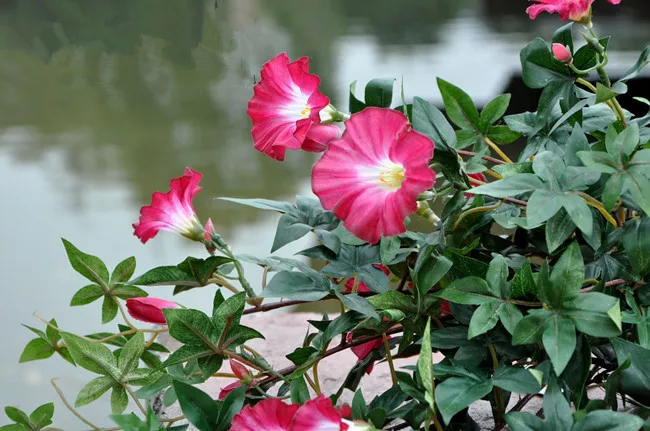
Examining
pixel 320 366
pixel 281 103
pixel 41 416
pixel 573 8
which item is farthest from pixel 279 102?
pixel 320 366

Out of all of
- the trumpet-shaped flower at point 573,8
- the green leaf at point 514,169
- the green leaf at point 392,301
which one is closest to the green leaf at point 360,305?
the green leaf at point 392,301

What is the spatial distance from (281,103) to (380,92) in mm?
61

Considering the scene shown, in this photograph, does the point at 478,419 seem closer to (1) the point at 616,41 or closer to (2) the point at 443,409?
(2) the point at 443,409

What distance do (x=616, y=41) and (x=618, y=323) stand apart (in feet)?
9.93

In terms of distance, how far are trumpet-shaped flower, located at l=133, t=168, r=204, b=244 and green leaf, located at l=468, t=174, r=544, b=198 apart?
0.21 m

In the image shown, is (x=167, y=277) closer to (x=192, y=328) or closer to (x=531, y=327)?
(x=192, y=328)

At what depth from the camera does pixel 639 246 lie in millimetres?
428

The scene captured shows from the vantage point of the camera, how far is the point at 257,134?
1.62ft

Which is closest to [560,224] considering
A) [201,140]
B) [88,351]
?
[88,351]

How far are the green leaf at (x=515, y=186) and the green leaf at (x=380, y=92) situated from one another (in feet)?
0.29

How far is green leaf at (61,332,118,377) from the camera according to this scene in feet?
1.71

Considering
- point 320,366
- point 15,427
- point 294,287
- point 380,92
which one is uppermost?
point 380,92

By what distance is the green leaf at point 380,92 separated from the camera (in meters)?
0.47

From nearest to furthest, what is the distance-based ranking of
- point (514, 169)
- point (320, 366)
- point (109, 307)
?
1. point (514, 169)
2. point (109, 307)
3. point (320, 366)
